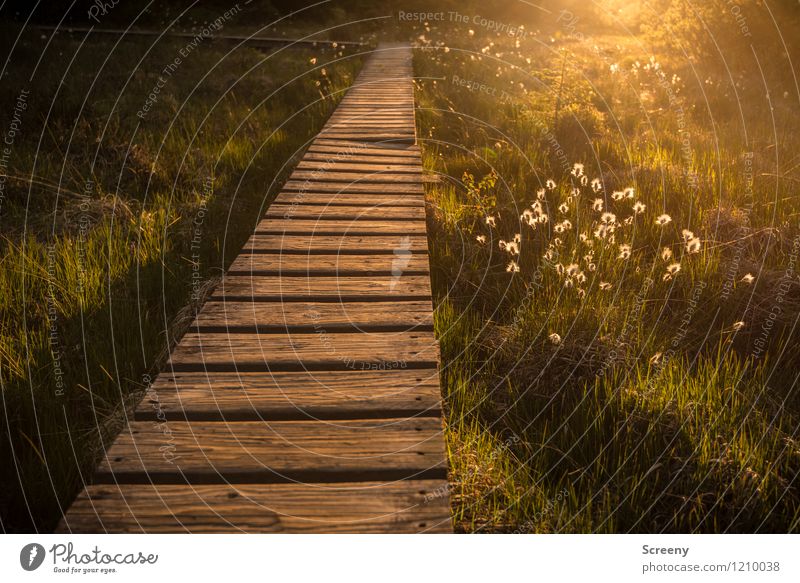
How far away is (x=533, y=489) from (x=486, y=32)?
71.1 ft

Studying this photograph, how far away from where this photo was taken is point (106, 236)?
4.65 m

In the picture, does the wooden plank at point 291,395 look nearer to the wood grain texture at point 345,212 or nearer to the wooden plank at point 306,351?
the wooden plank at point 306,351

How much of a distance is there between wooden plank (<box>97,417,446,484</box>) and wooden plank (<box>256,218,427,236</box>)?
2177 mm

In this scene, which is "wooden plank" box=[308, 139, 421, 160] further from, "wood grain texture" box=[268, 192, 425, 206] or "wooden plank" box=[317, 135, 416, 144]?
"wood grain texture" box=[268, 192, 425, 206]

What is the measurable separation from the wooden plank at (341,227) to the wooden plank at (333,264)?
38 centimetres

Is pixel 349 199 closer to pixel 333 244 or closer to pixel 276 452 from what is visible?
pixel 333 244

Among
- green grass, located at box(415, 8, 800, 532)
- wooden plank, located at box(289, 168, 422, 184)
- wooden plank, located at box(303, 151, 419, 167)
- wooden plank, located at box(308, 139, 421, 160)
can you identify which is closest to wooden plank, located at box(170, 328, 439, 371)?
green grass, located at box(415, 8, 800, 532)

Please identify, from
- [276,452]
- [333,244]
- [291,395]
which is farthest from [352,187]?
[276,452]

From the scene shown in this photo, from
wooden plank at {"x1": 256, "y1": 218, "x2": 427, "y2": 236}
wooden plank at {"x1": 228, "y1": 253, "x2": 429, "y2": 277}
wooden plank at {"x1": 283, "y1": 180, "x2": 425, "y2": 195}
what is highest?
wooden plank at {"x1": 283, "y1": 180, "x2": 425, "y2": 195}

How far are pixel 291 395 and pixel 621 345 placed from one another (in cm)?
183

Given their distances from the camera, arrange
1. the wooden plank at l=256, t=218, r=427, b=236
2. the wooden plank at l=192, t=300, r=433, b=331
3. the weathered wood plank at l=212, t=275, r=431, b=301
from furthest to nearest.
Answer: the wooden plank at l=256, t=218, r=427, b=236 → the weathered wood plank at l=212, t=275, r=431, b=301 → the wooden plank at l=192, t=300, r=433, b=331

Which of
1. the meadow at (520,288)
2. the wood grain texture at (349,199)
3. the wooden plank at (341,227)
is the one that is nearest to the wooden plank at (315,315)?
the meadow at (520,288)

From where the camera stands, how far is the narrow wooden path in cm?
202

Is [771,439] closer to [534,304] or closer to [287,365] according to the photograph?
[534,304]
